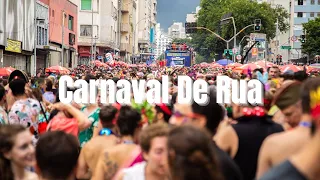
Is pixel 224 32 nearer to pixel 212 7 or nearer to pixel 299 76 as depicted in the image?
pixel 212 7

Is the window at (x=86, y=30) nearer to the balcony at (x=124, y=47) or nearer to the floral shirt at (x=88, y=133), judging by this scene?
the balcony at (x=124, y=47)

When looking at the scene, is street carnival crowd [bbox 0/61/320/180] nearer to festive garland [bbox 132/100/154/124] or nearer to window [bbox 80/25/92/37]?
festive garland [bbox 132/100/154/124]

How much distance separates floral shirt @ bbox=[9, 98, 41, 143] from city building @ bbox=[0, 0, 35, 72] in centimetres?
2875

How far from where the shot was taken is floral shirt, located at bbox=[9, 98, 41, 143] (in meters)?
8.81

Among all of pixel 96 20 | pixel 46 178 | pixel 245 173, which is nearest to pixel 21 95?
pixel 245 173

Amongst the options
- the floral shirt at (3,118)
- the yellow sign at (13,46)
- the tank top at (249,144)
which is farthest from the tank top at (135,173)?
the yellow sign at (13,46)

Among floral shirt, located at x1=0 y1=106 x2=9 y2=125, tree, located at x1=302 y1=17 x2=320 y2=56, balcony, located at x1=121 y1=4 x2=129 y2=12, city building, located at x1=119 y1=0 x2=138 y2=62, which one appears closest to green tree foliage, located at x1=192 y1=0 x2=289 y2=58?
tree, located at x1=302 y1=17 x2=320 y2=56

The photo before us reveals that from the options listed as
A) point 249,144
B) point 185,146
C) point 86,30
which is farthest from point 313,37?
point 185,146

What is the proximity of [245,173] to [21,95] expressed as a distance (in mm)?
4687

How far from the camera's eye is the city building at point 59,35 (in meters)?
52.3

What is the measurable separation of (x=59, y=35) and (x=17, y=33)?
16925 millimetres

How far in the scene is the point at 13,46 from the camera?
3978 centimetres

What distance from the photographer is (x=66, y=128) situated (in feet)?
24.9

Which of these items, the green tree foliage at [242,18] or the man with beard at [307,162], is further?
the green tree foliage at [242,18]
